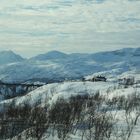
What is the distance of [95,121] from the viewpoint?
59.3 feet

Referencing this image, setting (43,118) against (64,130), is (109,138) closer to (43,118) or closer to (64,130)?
(64,130)

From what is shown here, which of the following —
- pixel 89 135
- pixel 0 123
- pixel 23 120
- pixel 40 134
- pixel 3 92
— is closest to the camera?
pixel 40 134

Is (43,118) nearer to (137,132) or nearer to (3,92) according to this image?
(137,132)

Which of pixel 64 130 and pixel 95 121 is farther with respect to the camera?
pixel 95 121

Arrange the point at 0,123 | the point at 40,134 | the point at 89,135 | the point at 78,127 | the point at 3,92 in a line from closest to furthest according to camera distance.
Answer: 1. the point at 40,134
2. the point at 89,135
3. the point at 0,123
4. the point at 78,127
5. the point at 3,92

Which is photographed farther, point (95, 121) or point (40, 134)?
point (95, 121)

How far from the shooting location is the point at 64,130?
53.3 ft

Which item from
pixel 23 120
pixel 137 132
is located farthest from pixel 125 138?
pixel 23 120

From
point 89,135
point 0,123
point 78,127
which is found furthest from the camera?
point 78,127

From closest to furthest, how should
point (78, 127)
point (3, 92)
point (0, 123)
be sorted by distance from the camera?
1. point (0, 123)
2. point (78, 127)
3. point (3, 92)

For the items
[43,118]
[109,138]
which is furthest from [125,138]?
[43,118]

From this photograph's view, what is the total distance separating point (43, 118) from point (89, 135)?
2.56 meters

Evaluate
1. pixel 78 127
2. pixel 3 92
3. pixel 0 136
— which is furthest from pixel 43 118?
pixel 3 92

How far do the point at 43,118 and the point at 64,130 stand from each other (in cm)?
182
